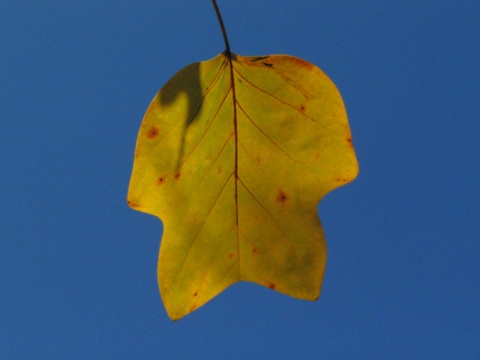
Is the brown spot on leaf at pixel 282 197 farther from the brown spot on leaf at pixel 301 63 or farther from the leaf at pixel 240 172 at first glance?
the brown spot on leaf at pixel 301 63

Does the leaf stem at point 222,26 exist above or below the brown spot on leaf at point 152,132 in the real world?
above

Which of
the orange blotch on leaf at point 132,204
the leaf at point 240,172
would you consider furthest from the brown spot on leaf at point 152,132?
the orange blotch on leaf at point 132,204

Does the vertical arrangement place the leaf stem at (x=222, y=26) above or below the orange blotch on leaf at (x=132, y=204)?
above

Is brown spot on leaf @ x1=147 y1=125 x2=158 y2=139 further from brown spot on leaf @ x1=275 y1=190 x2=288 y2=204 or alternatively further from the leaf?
brown spot on leaf @ x1=275 y1=190 x2=288 y2=204

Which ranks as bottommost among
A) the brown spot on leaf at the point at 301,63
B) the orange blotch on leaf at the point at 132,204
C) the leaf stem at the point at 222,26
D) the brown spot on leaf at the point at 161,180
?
the orange blotch on leaf at the point at 132,204

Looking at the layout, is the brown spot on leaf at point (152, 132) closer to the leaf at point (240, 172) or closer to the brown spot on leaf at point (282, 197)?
the leaf at point (240, 172)

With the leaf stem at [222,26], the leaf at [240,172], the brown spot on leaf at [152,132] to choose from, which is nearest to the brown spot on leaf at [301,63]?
the leaf at [240,172]

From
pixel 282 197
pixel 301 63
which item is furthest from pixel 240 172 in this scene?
pixel 301 63

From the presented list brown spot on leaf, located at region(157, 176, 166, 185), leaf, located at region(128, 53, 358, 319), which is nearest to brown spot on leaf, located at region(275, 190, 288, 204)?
leaf, located at region(128, 53, 358, 319)

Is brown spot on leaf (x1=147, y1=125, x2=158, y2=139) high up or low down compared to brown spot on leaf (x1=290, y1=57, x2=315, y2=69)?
down
